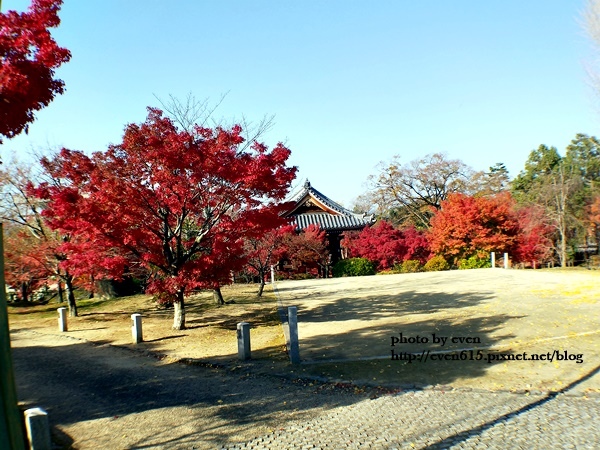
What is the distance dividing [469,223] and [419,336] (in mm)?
19842

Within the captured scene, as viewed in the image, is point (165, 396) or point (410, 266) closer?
point (165, 396)

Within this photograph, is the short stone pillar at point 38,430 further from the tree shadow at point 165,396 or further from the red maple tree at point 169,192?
the red maple tree at point 169,192

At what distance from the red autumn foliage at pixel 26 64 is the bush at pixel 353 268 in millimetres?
24722

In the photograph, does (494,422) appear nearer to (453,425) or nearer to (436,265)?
(453,425)

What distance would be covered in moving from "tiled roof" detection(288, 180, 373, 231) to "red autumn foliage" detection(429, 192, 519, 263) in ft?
17.8

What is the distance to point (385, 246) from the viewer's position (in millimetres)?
29078

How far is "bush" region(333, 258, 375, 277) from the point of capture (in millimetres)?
28672

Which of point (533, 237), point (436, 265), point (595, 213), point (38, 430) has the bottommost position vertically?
point (436, 265)

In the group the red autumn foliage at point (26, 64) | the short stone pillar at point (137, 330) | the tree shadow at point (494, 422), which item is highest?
the red autumn foliage at point (26, 64)

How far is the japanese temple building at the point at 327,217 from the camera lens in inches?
1236

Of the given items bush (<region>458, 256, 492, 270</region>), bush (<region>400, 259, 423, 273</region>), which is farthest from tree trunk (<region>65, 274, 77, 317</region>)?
bush (<region>458, 256, 492, 270</region>)

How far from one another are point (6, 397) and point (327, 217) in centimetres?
3066

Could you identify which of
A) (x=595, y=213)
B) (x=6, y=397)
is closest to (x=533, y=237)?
(x=595, y=213)

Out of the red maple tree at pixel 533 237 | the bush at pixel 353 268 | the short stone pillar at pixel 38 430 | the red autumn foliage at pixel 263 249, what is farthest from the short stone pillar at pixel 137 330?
the red maple tree at pixel 533 237
